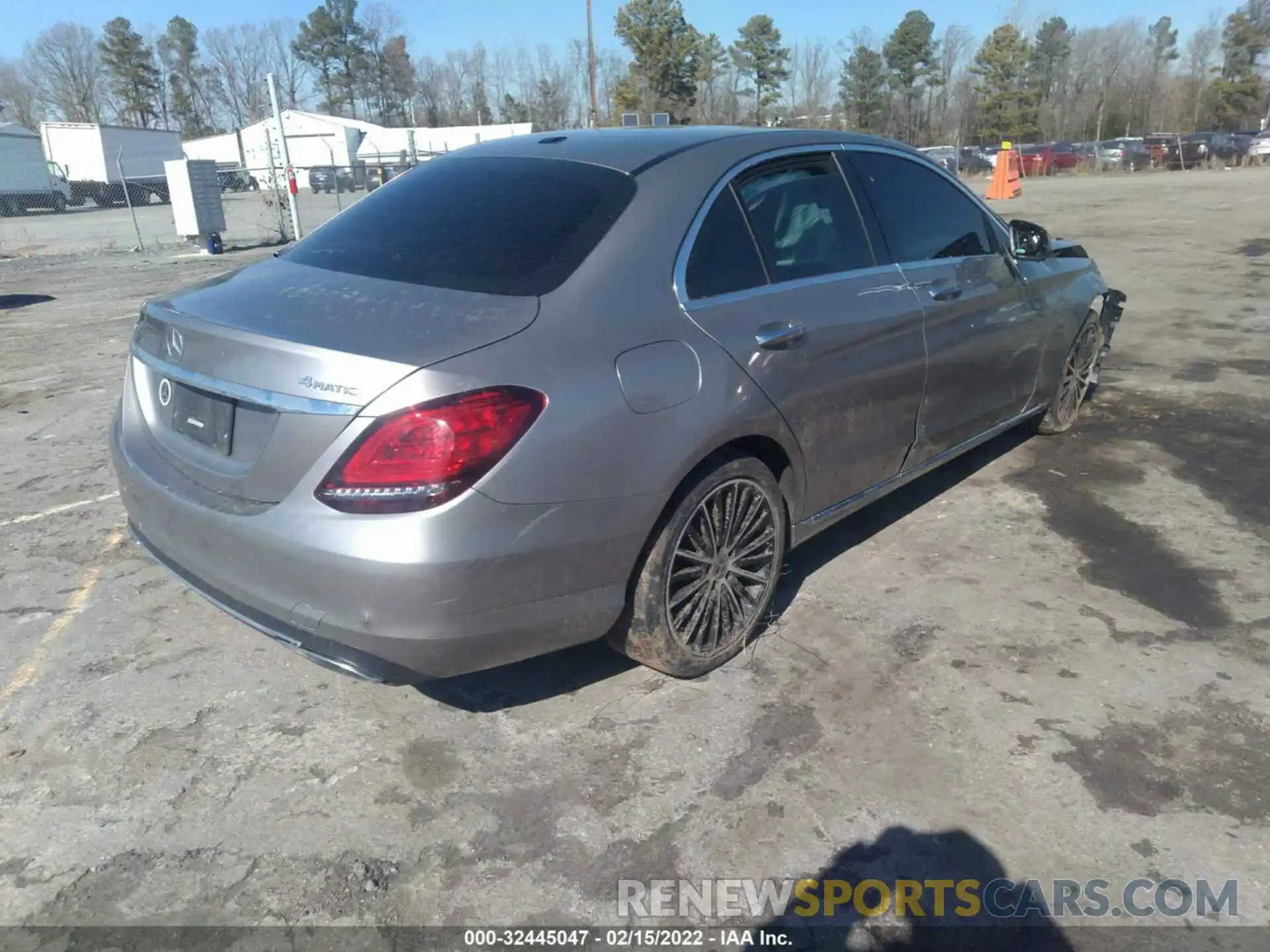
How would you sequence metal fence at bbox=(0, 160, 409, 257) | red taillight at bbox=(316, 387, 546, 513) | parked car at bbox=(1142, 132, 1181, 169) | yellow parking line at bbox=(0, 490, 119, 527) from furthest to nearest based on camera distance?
parked car at bbox=(1142, 132, 1181, 169) → metal fence at bbox=(0, 160, 409, 257) → yellow parking line at bbox=(0, 490, 119, 527) → red taillight at bbox=(316, 387, 546, 513)

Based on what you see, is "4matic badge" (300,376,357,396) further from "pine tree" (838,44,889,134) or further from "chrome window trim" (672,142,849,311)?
"pine tree" (838,44,889,134)

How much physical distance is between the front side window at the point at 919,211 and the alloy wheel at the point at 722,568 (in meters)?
1.37

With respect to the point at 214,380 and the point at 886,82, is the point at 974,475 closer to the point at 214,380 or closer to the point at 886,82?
the point at 214,380

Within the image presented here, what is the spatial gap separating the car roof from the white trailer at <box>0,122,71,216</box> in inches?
1576

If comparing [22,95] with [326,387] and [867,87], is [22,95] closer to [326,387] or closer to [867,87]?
[867,87]

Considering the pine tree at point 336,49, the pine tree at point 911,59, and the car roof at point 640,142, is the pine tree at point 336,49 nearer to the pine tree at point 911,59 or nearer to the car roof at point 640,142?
the pine tree at point 911,59

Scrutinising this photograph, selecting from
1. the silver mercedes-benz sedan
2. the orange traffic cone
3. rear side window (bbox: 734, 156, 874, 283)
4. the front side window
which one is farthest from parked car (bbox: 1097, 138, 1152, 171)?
rear side window (bbox: 734, 156, 874, 283)

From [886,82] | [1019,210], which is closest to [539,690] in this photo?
[1019,210]

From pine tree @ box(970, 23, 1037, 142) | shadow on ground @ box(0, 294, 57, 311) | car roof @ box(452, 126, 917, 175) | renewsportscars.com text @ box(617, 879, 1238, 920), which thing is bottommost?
shadow on ground @ box(0, 294, 57, 311)

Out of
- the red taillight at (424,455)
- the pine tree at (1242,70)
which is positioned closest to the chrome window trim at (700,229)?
the red taillight at (424,455)

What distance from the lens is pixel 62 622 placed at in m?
3.58

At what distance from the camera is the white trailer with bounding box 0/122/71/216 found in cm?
3612

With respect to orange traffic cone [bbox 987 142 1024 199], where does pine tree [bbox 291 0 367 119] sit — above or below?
above

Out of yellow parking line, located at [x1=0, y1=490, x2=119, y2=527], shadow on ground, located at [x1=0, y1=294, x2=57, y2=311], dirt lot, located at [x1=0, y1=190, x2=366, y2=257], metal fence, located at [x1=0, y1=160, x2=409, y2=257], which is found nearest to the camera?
yellow parking line, located at [x1=0, y1=490, x2=119, y2=527]
